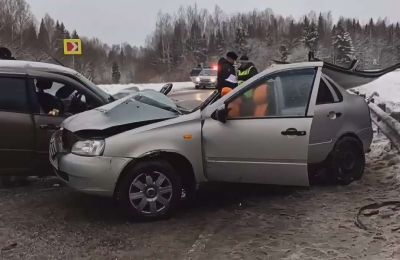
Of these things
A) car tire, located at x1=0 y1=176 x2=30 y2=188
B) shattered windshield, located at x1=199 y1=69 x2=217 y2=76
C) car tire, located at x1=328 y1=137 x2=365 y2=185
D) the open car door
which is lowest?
car tire, located at x1=0 y1=176 x2=30 y2=188

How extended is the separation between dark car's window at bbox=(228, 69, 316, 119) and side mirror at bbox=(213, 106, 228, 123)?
82 mm

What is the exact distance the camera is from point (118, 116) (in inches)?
221

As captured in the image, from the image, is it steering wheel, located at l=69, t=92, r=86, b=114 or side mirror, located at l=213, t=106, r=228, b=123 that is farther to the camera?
steering wheel, located at l=69, t=92, r=86, b=114

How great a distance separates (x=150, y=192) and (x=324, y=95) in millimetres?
2476

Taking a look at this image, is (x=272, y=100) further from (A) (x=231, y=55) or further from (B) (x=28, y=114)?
(A) (x=231, y=55)

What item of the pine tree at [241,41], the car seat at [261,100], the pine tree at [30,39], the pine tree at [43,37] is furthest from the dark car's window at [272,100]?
the pine tree at [241,41]

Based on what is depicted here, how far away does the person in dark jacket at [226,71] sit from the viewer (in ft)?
30.2

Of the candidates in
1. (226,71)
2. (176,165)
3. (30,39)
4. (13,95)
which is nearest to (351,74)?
(176,165)

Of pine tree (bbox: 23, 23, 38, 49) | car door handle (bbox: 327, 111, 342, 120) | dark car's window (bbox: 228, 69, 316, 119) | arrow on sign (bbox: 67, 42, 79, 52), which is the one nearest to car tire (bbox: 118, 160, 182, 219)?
dark car's window (bbox: 228, 69, 316, 119)

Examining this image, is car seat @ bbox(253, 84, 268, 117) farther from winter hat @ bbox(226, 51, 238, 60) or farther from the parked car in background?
the parked car in background

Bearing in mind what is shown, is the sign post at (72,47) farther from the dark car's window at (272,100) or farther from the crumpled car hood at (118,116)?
the dark car's window at (272,100)

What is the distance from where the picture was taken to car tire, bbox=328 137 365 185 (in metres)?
6.43

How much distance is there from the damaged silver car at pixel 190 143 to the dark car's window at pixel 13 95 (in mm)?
771

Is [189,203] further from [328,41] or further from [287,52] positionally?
[328,41]
